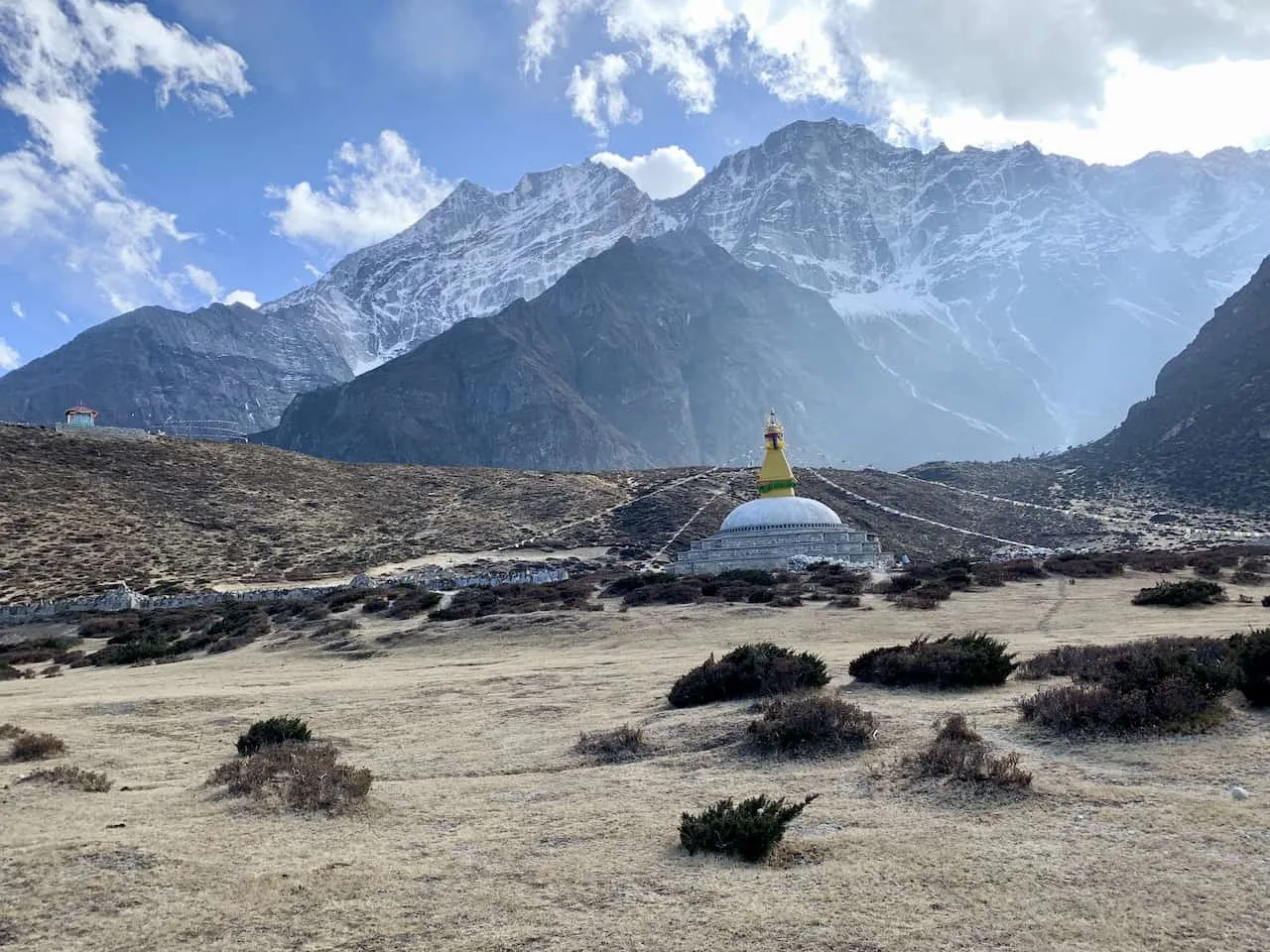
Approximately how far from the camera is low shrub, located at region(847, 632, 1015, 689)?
1188 centimetres

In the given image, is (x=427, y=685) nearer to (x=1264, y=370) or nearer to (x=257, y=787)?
(x=257, y=787)

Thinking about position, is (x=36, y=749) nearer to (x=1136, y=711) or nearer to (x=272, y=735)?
(x=272, y=735)

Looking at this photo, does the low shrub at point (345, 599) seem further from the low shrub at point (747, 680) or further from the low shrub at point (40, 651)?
the low shrub at point (747, 680)

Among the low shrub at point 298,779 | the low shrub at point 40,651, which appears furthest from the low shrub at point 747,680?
the low shrub at point 40,651

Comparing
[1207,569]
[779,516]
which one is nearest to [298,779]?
[1207,569]

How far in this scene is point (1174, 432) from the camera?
3656 inches

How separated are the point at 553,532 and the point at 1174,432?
233 feet

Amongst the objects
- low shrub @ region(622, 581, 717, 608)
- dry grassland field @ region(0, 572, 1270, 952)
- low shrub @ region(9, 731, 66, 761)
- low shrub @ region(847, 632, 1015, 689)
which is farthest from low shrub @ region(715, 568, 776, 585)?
low shrub @ region(9, 731, 66, 761)

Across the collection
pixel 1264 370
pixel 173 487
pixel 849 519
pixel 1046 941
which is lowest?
pixel 1046 941

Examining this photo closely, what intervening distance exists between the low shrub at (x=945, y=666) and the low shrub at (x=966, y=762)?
2.93m

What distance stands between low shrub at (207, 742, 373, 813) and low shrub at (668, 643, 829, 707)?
4.64 metres

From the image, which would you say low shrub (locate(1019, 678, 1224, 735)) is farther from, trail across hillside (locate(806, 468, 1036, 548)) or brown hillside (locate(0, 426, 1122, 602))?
trail across hillside (locate(806, 468, 1036, 548))

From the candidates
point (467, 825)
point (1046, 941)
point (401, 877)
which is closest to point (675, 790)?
point (467, 825)

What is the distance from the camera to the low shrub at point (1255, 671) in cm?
912
